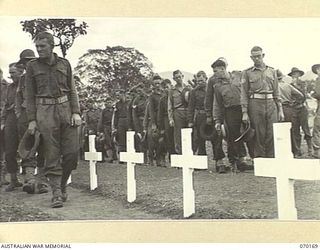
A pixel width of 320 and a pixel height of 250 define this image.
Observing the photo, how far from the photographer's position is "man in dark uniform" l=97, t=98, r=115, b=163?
1.73 m

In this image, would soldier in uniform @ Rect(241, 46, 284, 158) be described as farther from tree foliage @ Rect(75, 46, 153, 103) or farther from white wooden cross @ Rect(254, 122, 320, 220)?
tree foliage @ Rect(75, 46, 153, 103)

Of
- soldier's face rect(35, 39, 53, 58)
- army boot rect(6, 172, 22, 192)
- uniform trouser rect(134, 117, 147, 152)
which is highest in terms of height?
soldier's face rect(35, 39, 53, 58)

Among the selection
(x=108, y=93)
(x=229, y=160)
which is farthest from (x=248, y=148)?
(x=108, y=93)

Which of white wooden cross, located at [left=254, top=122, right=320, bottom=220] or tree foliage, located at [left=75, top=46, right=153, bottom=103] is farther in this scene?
tree foliage, located at [left=75, top=46, right=153, bottom=103]

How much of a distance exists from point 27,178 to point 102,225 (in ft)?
0.88

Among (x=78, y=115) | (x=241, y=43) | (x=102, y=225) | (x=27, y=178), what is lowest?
(x=102, y=225)

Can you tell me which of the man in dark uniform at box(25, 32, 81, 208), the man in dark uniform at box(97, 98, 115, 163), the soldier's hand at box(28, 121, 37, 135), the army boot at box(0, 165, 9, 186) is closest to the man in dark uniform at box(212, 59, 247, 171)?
the man in dark uniform at box(97, 98, 115, 163)

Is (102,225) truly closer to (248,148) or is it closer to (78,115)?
(78,115)

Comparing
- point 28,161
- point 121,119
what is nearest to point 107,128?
point 121,119

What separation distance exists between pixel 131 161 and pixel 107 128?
125 mm

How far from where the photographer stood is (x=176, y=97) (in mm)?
1736

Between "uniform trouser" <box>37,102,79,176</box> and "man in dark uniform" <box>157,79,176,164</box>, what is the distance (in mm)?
258

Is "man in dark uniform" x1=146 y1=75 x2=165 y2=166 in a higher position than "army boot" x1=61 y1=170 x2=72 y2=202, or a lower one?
higher

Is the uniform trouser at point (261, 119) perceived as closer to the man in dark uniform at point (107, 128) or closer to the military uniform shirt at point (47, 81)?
the man in dark uniform at point (107, 128)
